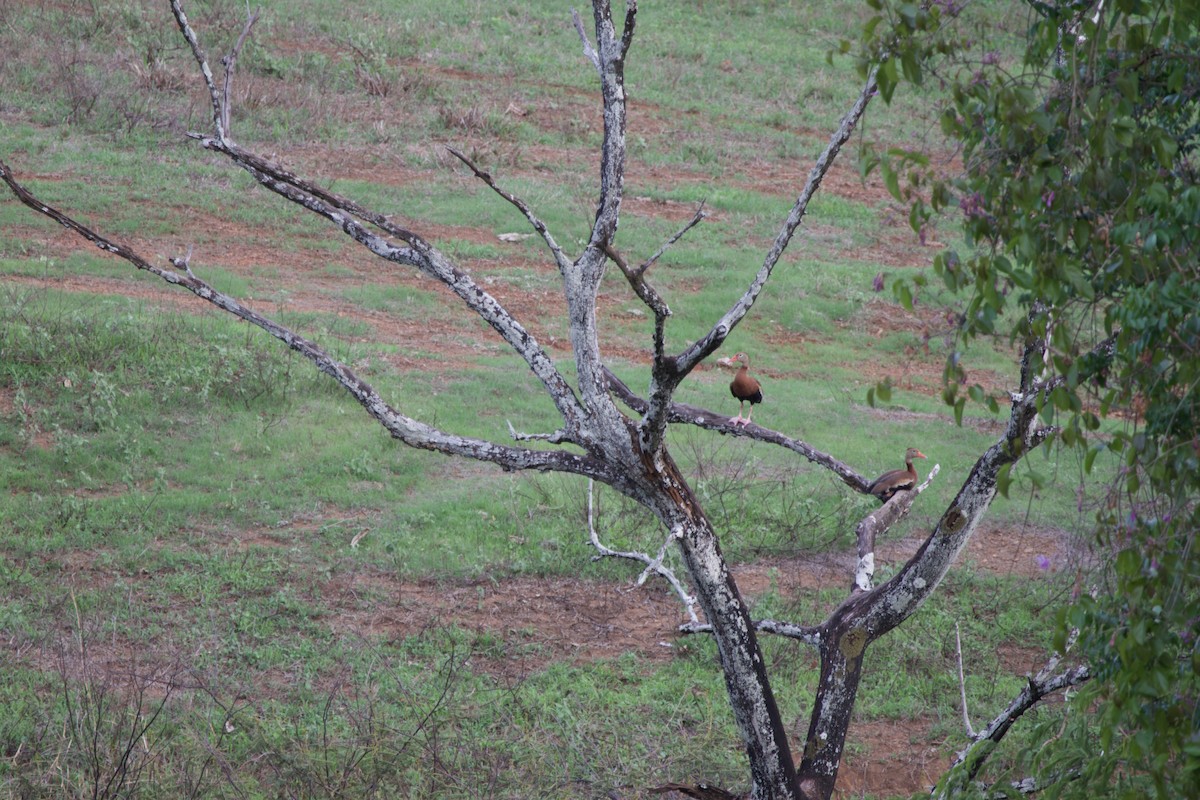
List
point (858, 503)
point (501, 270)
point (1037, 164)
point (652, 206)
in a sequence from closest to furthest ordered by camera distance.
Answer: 1. point (1037, 164)
2. point (858, 503)
3. point (501, 270)
4. point (652, 206)

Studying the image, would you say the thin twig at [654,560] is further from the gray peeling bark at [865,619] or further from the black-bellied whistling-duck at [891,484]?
the black-bellied whistling-duck at [891,484]

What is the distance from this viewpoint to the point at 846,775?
6.34 metres

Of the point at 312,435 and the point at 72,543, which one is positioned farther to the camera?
the point at 312,435

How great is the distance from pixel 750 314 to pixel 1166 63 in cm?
1225

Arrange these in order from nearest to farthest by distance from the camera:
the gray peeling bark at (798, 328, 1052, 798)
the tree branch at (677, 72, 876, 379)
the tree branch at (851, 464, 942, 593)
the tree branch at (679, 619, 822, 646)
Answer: the tree branch at (677, 72, 876, 379) < the gray peeling bark at (798, 328, 1052, 798) < the tree branch at (679, 619, 822, 646) < the tree branch at (851, 464, 942, 593)

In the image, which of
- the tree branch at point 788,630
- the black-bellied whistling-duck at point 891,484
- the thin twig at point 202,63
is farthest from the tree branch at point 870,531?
the thin twig at point 202,63

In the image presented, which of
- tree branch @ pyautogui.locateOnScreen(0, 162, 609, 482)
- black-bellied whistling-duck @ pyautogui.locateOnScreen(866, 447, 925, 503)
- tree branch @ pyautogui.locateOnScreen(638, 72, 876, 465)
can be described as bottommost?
black-bellied whistling-duck @ pyautogui.locateOnScreen(866, 447, 925, 503)

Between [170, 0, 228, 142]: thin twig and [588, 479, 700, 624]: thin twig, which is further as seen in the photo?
[588, 479, 700, 624]: thin twig

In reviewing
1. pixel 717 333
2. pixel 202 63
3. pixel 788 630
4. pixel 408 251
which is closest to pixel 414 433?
pixel 408 251

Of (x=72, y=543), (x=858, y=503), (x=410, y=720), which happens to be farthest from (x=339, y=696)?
(x=858, y=503)

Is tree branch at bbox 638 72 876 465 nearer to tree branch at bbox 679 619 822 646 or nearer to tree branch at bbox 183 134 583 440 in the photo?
tree branch at bbox 183 134 583 440

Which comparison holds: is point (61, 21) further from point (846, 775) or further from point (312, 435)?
point (846, 775)

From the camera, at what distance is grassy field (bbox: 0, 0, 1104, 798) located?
602 centimetres

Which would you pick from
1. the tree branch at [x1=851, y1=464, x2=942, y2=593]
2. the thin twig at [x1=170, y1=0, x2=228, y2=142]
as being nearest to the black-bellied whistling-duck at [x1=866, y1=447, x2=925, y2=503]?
the tree branch at [x1=851, y1=464, x2=942, y2=593]
